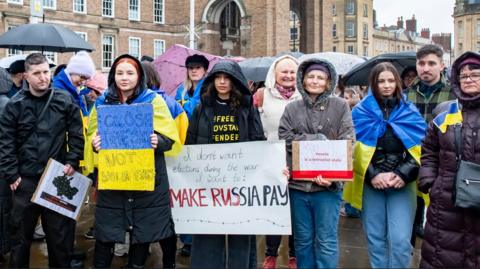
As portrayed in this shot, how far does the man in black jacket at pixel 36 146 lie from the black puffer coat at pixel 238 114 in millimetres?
1173

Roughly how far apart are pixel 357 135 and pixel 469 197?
1.28 metres

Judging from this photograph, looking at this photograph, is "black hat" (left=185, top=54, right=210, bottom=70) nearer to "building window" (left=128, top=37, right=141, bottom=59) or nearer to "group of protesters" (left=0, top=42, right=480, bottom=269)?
"group of protesters" (left=0, top=42, right=480, bottom=269)

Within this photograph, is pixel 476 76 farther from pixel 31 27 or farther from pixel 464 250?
pixel 31 27

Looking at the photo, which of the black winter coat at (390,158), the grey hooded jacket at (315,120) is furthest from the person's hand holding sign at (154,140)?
the black winter coat at (390,158)

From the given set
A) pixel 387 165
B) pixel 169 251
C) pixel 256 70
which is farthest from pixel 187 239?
pixel 256 70

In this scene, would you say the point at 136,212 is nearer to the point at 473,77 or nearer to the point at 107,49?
the point at 473,77

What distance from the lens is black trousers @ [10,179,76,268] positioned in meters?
4.66

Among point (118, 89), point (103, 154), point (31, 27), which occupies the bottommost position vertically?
point (103, 154)

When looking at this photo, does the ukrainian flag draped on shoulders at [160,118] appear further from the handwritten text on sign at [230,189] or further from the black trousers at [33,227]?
the black trousers at [33,227]

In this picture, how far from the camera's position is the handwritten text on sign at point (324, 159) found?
4.28 meters

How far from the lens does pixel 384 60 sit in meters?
8.77

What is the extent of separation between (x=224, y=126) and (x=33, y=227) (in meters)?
2.11

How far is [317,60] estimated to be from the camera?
458 centimetres

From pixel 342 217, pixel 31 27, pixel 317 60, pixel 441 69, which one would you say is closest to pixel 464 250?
pixel 317 60
